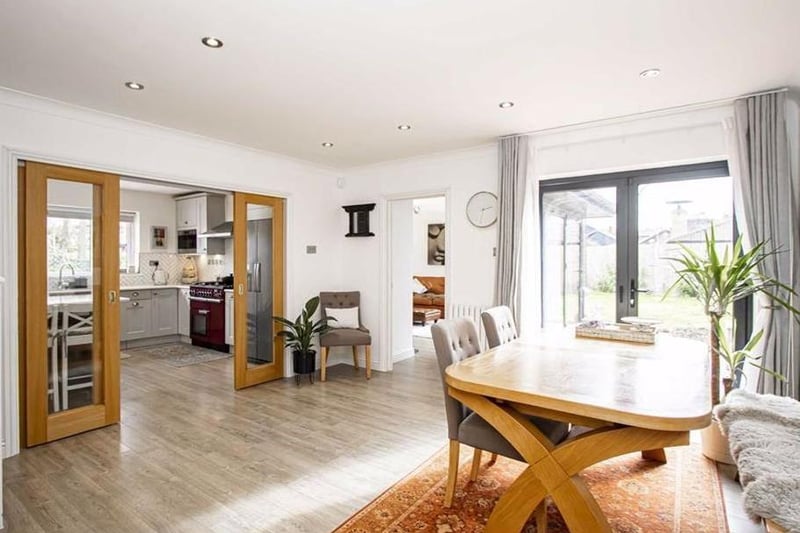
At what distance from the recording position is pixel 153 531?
81.2 inches

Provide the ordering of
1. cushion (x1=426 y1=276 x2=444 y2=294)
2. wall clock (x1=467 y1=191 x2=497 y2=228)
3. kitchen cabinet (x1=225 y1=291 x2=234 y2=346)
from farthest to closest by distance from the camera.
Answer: cushion (x1=426 y1=276 x2=444 y2=294) < kitchen cabinet (x1=225 y1=291 x2=234 y2=346) < wall clock (x1=467 y1=191 x2=497 y2=228)

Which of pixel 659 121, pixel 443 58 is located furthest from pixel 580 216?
pixel 443 58

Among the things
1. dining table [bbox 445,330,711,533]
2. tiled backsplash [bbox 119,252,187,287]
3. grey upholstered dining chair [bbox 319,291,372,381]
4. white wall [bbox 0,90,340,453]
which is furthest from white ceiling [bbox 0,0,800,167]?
tiled backsplash [bbox 119,252,187,287]

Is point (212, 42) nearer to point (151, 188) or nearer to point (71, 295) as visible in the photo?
point (71, 295)

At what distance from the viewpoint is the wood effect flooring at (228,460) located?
2.20 metres

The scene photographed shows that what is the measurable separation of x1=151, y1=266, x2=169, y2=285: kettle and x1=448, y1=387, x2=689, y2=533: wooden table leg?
6741 mm

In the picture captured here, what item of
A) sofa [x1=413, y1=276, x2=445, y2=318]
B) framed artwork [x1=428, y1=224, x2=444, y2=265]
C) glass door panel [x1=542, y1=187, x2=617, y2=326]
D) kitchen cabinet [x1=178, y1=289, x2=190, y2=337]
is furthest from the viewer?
framed artwork [x1=428, y1=224, x2=444, y2=265]

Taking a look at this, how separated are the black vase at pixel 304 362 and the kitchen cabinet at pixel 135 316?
3108 mm

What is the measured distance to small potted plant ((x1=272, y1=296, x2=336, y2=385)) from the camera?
4.68 m

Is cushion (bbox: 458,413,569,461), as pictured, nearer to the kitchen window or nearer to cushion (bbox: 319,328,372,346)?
cushion (bbox: 319,328,372,346)

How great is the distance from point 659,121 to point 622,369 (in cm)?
244

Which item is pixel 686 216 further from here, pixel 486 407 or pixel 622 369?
pixel 486 407

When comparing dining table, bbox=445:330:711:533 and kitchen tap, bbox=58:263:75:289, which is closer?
dining table, bbox=445:330:711:533

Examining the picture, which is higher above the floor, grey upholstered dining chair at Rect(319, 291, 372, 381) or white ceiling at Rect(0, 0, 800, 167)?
white ceiling at Rect(0, 0, 800, 167)
